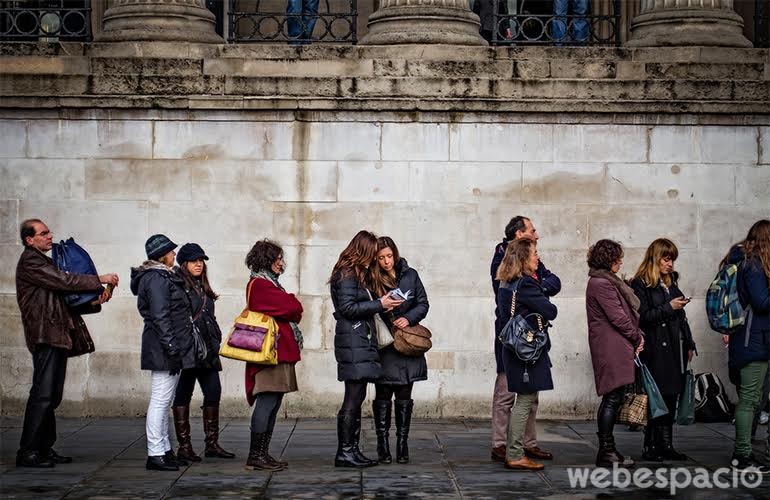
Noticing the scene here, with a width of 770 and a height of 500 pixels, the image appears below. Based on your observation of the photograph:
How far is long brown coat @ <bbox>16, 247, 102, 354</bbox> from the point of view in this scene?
36.5 feet

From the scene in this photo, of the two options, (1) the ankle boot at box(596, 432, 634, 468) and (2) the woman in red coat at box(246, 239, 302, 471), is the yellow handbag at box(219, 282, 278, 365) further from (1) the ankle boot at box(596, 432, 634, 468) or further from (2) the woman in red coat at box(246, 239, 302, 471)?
(1) the ankle boot at box(596, 432, 634, 468)

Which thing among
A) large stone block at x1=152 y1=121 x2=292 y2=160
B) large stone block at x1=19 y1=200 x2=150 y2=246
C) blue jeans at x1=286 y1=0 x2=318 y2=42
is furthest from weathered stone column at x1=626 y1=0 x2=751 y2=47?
large stone block at x1=19 y1=200 x2=150 y2=246

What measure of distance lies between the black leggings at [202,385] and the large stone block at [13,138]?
4.06 metres

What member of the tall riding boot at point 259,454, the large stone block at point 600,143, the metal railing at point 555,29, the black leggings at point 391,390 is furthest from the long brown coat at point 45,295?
the metal railing at point 555,29

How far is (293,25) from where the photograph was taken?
1611 cm

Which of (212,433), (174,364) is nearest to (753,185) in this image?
(212,433)

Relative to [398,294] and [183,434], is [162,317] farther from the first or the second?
[398,294]

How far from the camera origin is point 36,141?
1445cm

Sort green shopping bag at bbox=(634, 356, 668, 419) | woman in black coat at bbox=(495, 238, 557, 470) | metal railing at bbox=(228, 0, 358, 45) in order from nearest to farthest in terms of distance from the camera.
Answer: woman in black coat at bbox=(495, 238, 557, 470), green shopping bag at bbox=(634, 356, 668, 419), metal railing at bbox=(228, 0, 358, 45)

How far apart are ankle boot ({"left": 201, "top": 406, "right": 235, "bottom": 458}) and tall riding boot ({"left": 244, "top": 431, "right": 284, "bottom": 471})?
0.75m

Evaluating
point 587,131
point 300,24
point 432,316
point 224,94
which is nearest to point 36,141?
point 224,94

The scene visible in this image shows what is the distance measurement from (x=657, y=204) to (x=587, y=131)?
103 centimetres

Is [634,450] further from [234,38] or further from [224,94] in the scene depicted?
[234,38]

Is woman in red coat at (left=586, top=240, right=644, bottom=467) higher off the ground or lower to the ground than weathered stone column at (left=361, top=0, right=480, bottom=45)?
lower
